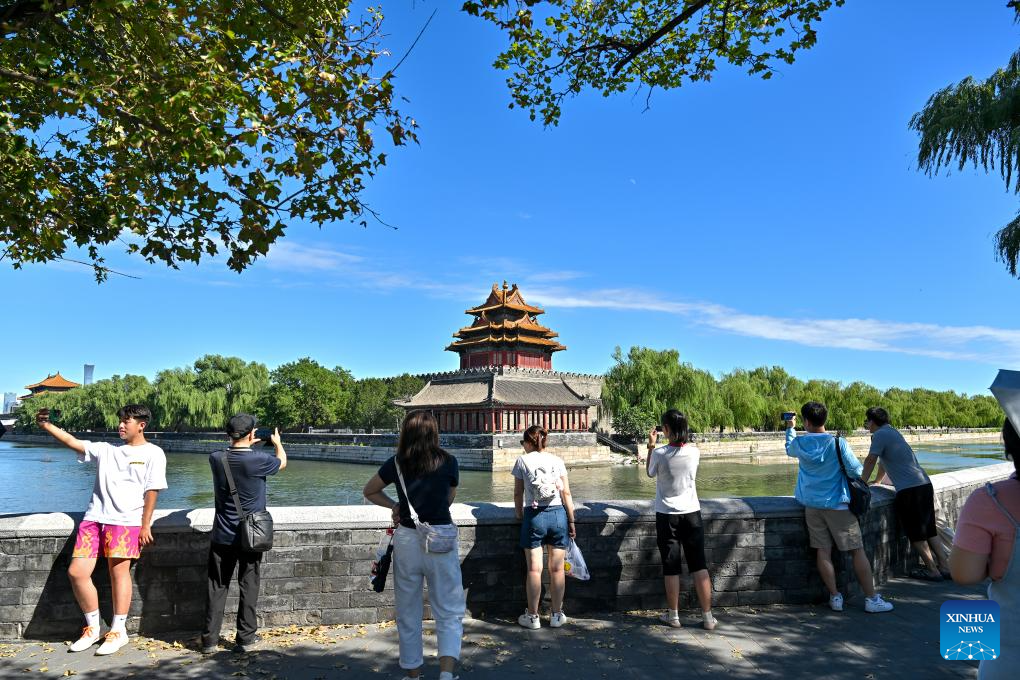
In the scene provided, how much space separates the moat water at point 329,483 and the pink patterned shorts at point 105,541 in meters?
17.4

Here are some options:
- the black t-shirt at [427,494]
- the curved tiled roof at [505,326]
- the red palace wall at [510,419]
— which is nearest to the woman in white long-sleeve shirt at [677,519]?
the black t-shirt at [427,494]

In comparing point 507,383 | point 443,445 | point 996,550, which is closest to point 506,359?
point 507,383

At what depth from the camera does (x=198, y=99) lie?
4984 mm

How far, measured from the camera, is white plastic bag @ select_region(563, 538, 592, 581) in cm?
490

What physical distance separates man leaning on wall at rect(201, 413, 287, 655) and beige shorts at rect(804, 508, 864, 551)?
13.9 feet

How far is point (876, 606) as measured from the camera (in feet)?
17.1

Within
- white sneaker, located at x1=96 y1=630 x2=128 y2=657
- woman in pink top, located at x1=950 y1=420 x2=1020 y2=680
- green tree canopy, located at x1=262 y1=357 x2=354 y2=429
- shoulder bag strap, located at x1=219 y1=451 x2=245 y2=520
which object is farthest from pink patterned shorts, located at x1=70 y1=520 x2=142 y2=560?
green tree canopy, located at x1=262 y1=357 x2=354 y2=429

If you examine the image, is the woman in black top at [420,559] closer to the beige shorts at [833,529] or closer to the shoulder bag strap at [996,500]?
the shoulder bag strap at [996,500]

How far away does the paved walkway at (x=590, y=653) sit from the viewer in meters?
4.10

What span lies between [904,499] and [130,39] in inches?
312

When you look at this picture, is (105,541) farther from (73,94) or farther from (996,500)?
(996,500)

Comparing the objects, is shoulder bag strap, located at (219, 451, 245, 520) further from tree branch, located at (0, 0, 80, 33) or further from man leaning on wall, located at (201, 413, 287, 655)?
tree branch, located at (0, 0, 80, 33)

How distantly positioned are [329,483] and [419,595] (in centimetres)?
2999

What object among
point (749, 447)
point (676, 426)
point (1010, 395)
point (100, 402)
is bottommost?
point (749, 447)
